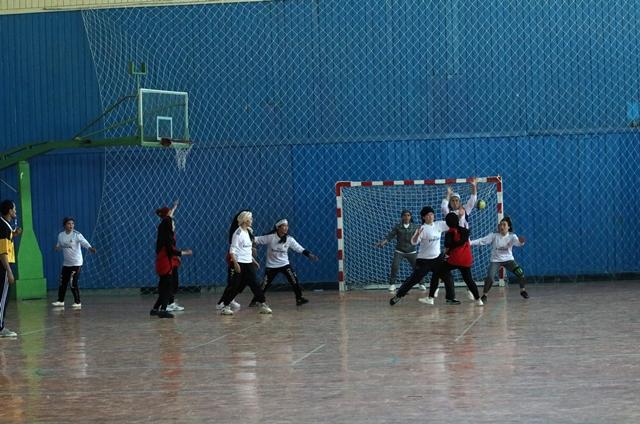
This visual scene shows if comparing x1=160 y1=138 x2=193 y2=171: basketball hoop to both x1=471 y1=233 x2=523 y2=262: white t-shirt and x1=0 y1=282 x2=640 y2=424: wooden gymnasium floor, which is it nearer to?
x1=0 y1=282 x2=640 y2=424: wooden gymnasium floor

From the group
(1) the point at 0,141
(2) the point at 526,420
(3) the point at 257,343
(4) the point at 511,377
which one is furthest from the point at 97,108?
(2) the point at 526,420

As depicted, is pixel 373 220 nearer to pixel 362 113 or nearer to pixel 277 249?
pixel 362 113

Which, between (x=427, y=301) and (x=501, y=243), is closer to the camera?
(x=427, y=301)

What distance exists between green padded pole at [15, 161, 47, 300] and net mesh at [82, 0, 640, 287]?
62.1 inches

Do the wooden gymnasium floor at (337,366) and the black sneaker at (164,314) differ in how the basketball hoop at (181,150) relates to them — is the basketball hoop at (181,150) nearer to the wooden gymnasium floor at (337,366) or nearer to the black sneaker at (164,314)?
the wooden gymnasium floor at (337,366)

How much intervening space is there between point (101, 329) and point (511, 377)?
9.09m

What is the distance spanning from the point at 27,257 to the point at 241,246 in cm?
940

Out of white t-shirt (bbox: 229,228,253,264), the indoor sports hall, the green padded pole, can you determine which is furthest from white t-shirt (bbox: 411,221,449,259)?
the green padded pole

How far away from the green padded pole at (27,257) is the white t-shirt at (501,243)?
11.3m

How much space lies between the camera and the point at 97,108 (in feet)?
94.1

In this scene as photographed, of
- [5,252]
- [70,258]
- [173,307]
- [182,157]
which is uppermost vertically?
[182,157]

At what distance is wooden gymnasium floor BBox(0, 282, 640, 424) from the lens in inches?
380

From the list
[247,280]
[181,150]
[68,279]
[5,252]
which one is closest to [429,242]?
[247,280]

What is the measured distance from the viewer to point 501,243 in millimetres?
22312
